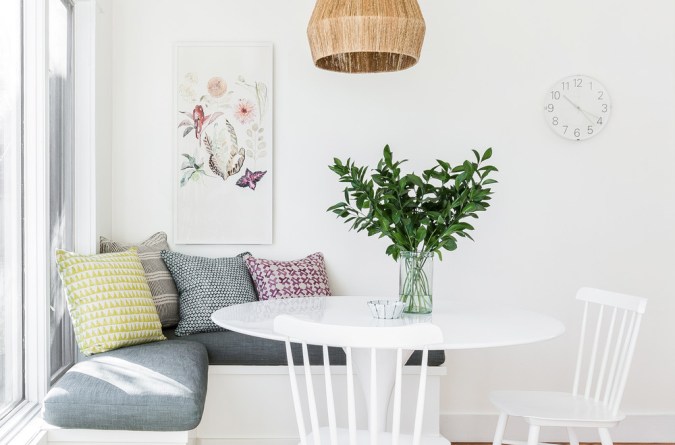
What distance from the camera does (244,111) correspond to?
3387mm

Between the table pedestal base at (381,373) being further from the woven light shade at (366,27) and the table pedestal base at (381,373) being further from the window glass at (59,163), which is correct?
the window glass at (59,163)

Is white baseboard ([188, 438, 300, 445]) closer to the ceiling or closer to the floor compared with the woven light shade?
closer to the floor

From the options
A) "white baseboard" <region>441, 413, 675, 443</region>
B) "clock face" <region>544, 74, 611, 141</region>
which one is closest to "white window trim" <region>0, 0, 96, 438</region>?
"white baseboard" <region>441, 413, 675, 443</region>

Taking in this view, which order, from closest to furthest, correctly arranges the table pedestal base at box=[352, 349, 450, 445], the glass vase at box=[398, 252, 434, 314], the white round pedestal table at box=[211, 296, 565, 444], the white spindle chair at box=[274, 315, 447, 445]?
1. the white spindle chair at box=[274, 315, 447, 445]
2. the white round pedestal table at box=[211, 296, 565, 444]
3. the table pedestal base at box=[352, 349, 450, 445]
4. the glass vase at box=[398, 252, 434, 314]

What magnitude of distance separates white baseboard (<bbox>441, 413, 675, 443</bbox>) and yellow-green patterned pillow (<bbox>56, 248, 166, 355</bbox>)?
163 centimetres

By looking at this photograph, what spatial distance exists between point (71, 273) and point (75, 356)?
63 cm

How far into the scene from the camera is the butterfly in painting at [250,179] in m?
3.39

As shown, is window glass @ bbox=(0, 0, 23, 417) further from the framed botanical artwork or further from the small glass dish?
the small glass dish

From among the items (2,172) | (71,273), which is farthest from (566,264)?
(2,172)

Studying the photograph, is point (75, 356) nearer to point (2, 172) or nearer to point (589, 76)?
point (2, 172)

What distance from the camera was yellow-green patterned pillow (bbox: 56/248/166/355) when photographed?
2.47 metres

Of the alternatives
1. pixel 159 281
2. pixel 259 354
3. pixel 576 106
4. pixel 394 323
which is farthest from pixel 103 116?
pixel 576 106

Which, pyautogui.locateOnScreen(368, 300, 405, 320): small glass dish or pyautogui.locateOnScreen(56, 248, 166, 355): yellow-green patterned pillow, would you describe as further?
pyautogui.locateOnScreen(56, 248, 166, 355): yellow-green patterned pillow

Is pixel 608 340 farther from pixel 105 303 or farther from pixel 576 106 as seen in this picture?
pixel 105 303
